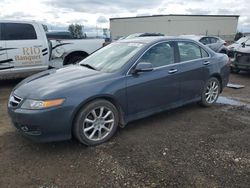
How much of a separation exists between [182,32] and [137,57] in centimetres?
3953

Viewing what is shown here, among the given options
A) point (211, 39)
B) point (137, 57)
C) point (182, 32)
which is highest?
point (137, 57)

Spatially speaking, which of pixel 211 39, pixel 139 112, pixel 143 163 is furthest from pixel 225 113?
pixel 211 39

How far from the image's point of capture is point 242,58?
405 inches

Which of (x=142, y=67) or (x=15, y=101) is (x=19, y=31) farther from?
(x=142, y=67)

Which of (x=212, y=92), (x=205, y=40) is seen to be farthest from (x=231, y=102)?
(x=205, y=40)

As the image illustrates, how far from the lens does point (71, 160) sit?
12.6 ft

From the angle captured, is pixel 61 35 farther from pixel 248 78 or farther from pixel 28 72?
pixel 248 78

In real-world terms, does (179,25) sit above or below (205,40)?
below

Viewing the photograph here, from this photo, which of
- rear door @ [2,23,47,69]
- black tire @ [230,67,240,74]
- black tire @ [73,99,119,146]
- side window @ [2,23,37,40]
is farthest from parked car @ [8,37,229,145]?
black tire @ [230,67,240,74]

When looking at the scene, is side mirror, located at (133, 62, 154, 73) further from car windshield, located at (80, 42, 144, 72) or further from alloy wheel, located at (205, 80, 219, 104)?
alloy wheel, located at (205, 80, 219, 104)

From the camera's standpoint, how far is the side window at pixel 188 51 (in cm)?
541

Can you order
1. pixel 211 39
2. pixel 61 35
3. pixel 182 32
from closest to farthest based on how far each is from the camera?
pixel 61 35 → pixel 211 39 → pixel 182 32

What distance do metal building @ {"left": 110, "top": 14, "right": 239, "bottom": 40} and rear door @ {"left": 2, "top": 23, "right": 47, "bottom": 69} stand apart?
3557cm

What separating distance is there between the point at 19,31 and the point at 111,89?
5126mm
